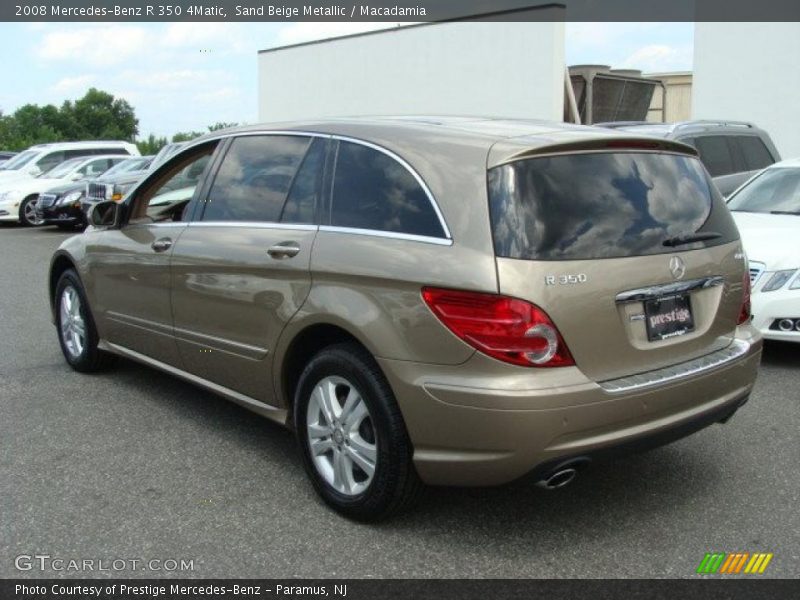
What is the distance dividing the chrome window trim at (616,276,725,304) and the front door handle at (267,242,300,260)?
1463 millimetres

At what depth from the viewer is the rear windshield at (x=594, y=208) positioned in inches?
128

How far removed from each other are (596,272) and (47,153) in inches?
822

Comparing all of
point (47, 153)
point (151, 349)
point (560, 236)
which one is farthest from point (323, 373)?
point (47, 153)

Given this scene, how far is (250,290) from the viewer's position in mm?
4121

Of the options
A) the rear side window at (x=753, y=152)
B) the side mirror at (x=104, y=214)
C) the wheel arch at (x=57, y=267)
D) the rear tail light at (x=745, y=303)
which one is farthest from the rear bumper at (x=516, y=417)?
the rear side window at (x=753, y=152)

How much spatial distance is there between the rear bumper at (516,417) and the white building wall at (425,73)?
42.3 ft

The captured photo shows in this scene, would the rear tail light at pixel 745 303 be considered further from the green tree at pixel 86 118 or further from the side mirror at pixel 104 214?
the green tree at pixel 86 118

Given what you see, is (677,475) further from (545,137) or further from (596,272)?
(545,137)

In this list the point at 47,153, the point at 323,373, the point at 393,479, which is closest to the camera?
the point at 393,479

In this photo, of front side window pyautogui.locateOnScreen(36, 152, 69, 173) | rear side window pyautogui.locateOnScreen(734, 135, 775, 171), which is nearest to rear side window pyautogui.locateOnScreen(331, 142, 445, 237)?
rear side window pyautogui.locateOnScreen(734, 135, 775, 171)

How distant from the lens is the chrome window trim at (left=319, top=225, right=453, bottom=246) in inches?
132

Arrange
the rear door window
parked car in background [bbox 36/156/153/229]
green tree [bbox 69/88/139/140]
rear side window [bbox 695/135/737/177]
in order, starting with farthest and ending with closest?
green tree [bbox 69/88/139/140] < parked car in background [bbox 36/156/153/229] < rear side window [bbox 695/135/737/177] < the rear door window

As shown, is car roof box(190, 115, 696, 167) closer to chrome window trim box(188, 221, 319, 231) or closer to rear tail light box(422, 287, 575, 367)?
chrome window trim box(188, 221, 319, 231)
